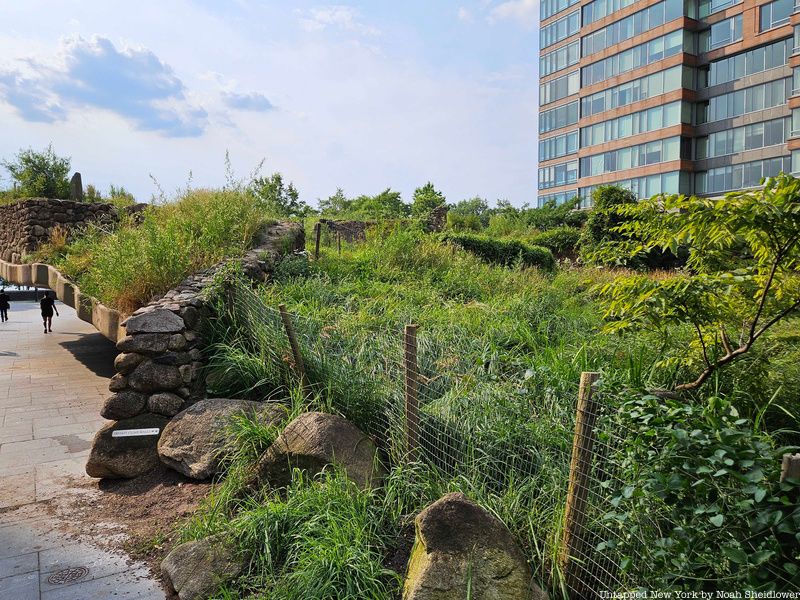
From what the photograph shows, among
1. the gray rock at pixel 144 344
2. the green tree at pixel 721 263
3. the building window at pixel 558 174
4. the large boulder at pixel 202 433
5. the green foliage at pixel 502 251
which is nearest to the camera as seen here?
the green tree at pixel 721 263

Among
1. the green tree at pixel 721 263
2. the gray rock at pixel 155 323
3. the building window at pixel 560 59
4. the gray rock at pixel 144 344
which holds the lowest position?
the gray rock at pixel 144 344

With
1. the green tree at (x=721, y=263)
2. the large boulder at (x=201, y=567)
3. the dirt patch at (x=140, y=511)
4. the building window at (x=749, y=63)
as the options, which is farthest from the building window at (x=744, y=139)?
the large boulder at (x=201, y=567)

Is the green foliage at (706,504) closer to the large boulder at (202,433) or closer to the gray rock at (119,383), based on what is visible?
the large boulder at (202,433)

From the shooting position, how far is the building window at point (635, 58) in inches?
1359

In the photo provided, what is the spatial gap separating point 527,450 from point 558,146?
44.6 m

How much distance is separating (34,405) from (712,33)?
3992 cm

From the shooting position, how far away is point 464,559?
8.44 ft

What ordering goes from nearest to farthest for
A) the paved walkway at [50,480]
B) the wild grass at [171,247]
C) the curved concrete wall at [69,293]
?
1. the paved walkway at [50,480]
2. the wild grass at [171,247]
3. the curved concrete wall at [69,293]

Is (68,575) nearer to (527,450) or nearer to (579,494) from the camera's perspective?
(527,450)

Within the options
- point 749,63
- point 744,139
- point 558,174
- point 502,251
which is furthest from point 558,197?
point 502,251

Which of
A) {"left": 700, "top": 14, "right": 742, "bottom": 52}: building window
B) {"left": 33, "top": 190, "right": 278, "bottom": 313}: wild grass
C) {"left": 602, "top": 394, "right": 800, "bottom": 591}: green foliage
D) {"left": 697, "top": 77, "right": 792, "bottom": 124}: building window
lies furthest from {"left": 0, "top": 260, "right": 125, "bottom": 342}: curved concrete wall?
{"left": 700, "top": 14, "right": 742, "bottom": 52}: building window

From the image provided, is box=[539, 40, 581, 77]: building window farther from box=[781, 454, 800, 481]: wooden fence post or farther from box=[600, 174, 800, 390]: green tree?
box=[781, 454, 800, 481]: wooden fence post

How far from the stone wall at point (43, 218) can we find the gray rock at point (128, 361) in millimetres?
9135

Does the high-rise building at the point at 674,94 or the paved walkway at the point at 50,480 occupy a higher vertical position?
the high-rise building at the point at 674,94
